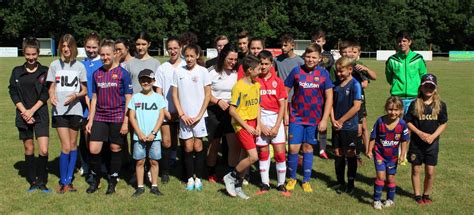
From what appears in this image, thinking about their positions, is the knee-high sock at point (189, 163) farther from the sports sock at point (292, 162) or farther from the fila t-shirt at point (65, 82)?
the fila t-shirt at point (65, 82)

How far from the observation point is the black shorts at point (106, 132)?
5.55 metres

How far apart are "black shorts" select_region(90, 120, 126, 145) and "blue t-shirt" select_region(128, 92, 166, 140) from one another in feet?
0.83

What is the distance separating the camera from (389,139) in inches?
203

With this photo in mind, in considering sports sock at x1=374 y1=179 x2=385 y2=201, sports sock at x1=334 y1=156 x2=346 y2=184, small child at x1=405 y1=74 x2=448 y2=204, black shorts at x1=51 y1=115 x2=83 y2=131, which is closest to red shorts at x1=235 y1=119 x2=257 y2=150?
sports sock at x1=334 y1=156 x2=346 y2=184

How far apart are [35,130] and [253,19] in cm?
5853

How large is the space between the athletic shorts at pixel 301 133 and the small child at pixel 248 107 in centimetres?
53

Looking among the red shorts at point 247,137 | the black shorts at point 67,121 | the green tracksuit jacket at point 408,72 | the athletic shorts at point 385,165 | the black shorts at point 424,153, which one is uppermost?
the green tracksuit jacket at point 408,72

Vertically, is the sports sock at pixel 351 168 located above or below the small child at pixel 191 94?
below

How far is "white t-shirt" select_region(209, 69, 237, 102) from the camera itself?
6.02 metres

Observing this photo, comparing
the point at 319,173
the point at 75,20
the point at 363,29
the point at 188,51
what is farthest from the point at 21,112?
the point at 363,29

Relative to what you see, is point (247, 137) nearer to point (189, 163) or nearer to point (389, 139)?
point (189, 163)

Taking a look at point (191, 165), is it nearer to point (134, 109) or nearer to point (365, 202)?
point (134, 109)

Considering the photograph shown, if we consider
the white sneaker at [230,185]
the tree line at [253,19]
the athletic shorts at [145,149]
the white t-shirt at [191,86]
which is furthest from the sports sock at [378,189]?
Answer: the tree line at [253,19]

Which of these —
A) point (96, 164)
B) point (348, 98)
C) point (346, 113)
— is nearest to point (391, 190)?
point (346, 113)
